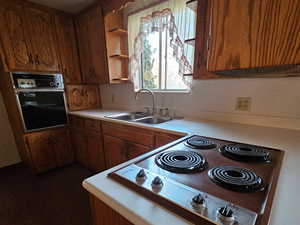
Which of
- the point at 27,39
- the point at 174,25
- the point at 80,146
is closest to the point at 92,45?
the point at 27,39

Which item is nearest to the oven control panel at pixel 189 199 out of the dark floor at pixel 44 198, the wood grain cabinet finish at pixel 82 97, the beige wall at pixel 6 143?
the dark floor at pixel 44 198

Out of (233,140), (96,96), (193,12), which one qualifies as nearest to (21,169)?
(96,96)

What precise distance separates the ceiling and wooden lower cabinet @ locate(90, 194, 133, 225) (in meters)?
2.30

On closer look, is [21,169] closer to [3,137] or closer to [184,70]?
[3,137]

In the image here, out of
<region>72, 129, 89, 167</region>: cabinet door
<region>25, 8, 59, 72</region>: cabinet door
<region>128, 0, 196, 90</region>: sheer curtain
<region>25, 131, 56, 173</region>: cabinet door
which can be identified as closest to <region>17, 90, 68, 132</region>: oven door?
<region>25, 131, 56, 173</region>: cabinet door

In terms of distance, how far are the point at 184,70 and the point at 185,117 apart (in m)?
0.51

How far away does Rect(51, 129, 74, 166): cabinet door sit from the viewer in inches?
85.0

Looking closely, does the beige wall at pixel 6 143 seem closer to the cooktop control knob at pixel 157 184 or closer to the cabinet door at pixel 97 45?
the cabinet door at pixel 97 45

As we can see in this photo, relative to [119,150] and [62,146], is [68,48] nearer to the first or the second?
[62,146]

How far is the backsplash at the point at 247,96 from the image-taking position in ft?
3.61

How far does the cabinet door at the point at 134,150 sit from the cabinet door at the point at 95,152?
0.49 m

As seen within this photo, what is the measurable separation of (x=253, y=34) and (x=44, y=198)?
7.81 feet

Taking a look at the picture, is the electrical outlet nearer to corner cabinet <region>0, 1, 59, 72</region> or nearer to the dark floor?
Answer: the dark floor

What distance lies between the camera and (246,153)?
72 cm
